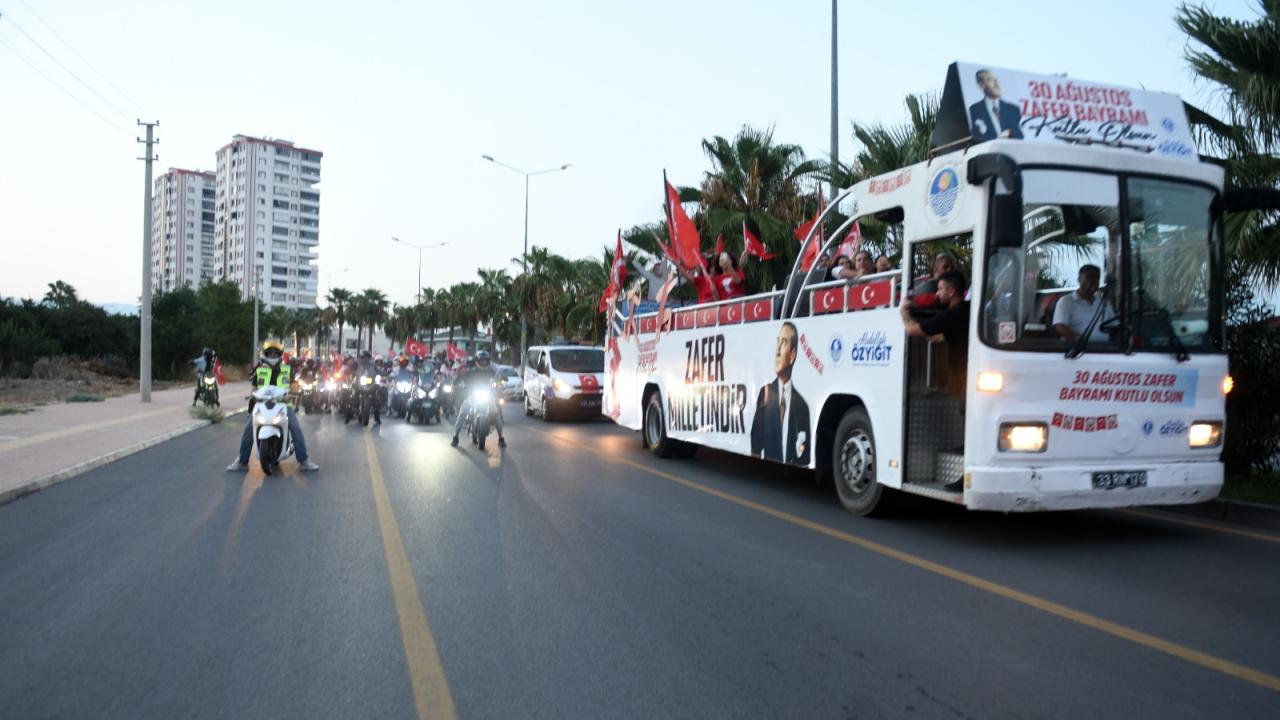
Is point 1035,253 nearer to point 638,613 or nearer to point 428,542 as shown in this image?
point 638,613

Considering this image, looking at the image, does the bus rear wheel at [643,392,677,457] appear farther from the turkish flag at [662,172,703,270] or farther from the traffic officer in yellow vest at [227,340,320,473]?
the traffic officer in yellow vest at [227,340,320,473]

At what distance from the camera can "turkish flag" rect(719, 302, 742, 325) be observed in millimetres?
12375

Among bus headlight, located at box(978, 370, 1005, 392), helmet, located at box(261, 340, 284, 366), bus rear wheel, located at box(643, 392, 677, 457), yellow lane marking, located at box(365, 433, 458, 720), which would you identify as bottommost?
yellow lane marking, located at box(365, 433, 458, 720)

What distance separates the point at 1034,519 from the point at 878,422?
6.73ft

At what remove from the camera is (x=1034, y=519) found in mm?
9422

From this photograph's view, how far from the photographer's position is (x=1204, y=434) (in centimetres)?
796

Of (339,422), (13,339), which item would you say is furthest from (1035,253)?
(13,339)

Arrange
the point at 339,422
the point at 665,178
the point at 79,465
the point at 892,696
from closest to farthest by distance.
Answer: the point at 892,696 → the point at 79,465 → the point at 665,178 → the point at 339,422

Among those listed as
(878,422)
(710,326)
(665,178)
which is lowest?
(878,422)

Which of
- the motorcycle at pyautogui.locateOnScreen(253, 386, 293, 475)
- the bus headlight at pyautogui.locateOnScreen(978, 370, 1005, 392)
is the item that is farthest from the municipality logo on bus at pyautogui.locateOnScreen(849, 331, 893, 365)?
the motorcycle at pyautogui.locateOnScreen(253, 386, 293, 475)

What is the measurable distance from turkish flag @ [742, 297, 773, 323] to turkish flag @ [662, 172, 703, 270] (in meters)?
3.05

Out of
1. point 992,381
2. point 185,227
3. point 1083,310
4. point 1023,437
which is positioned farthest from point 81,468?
point 185,227

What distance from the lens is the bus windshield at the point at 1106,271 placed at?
746 cm

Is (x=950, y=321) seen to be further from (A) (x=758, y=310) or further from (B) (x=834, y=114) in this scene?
(B) (x=834, y=114)
